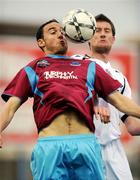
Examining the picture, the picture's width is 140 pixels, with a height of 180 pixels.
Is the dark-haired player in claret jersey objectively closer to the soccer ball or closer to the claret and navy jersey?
the claret and navy jersey

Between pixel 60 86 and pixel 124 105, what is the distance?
0.66 metres

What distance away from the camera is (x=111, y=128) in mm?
8500

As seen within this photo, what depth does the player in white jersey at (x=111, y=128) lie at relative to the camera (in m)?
8.48

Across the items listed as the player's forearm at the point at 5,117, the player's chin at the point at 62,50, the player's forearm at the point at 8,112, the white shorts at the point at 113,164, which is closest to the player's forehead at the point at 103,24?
the white shorts at the point at 113,164

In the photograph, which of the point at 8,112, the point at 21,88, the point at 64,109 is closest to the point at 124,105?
the point at 64,109

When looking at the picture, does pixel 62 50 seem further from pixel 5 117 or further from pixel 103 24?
pixel 103 24

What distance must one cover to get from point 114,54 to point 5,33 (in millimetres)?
2531

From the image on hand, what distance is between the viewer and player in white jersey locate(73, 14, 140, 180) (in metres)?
8.48

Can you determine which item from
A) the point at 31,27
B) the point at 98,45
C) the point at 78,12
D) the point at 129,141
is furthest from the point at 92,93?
the point at 31,27

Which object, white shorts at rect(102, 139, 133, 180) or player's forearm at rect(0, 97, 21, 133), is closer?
player's forearm at rect(0, 97, 21, 133)

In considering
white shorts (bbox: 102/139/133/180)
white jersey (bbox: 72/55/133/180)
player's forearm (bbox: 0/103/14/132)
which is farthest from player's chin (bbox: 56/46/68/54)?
white shorts (bbox: 102/139/133/180)

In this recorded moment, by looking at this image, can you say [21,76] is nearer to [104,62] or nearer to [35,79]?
[35,79]

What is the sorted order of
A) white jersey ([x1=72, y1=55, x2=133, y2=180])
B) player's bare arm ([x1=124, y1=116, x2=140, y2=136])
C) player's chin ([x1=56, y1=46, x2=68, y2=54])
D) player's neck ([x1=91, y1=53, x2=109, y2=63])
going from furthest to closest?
player's neck ([x1=91, y1=53, x2=109, y2=63])
player's bare arm ([x1=124, y1=116, x2=140, y2=136])
white jersey ([x1=72, y1=55, x2=133, y2=180])
player's chin ([x1=56, y1=46, x2=68, y2=54])

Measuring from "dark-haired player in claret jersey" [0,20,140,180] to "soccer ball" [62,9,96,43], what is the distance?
243 mm
